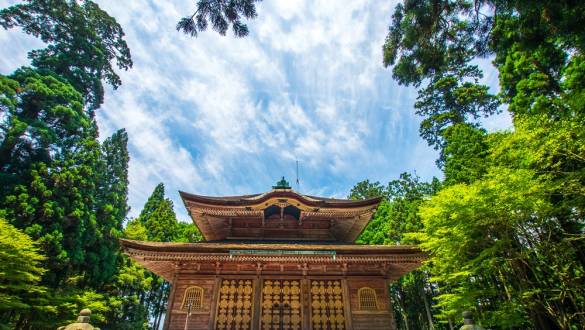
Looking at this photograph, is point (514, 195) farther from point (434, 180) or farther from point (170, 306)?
point (434, 180)

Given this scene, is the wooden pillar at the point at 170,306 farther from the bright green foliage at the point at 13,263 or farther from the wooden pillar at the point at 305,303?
the bright green foliage at the point at 13,263

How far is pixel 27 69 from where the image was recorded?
1903 cm

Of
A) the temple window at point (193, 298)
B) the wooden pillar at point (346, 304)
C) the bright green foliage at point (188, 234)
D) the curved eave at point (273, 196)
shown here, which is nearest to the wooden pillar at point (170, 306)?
the temple window at point (193, 298)

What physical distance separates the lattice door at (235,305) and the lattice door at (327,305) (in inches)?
98.2

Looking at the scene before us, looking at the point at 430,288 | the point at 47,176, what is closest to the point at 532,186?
the point at 430,288

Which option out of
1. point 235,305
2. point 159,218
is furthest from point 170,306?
point 159,218

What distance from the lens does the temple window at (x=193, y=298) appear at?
10469 millimetres

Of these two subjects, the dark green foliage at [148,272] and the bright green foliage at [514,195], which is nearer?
the bright green foliage at [514,195]

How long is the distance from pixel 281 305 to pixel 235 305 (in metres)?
1.80

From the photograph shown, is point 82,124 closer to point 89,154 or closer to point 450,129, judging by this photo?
point 89,154

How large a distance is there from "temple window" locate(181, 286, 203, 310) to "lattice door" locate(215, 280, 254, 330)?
75 cm

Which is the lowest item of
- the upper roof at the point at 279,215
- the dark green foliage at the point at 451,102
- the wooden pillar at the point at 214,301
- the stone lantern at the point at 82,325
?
the stone lantern at the point at 82,325

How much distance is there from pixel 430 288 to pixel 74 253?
2727cm

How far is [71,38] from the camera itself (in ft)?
80.1
